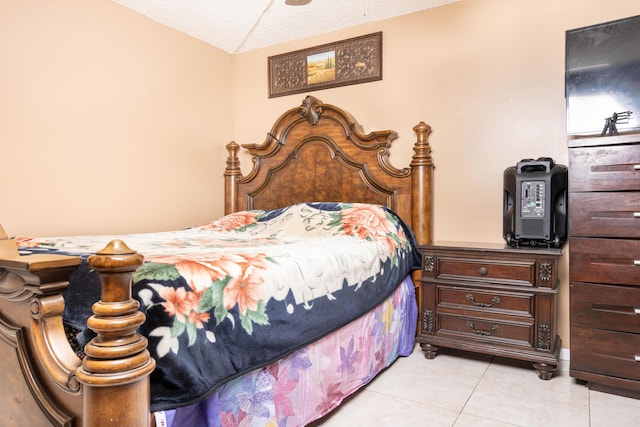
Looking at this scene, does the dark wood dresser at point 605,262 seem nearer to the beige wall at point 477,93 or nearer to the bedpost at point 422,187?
the beige wall at point 477,93

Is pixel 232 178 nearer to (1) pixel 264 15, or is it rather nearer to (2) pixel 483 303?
(1) pixel 264 15

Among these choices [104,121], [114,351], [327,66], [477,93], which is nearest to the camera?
[114,351]

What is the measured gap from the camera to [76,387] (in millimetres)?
862

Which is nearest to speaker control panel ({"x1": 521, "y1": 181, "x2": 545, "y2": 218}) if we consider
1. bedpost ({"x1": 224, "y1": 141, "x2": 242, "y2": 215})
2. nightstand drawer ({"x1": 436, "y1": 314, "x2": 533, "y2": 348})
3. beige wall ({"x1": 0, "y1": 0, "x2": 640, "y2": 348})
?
beige wall ({"x1": 0, "y1": 0, "x2": 640, "y2": 348})

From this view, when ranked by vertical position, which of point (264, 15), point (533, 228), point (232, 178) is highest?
point (264, 15)

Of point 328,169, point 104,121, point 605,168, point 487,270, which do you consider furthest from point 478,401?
point 104,121

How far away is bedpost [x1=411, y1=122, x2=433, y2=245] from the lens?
Result: 8.86 feet

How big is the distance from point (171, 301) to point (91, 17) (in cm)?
248

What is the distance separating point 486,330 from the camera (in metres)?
2.24

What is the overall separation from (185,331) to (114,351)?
26 centimetres

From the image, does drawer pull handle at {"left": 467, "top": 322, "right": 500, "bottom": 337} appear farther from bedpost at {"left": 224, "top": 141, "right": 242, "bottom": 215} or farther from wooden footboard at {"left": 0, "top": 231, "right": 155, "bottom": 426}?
bedpost at {"left": 224, "top": 141, "right": 242, "bottom": 215}

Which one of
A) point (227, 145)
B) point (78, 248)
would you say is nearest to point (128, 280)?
point (78, 248)

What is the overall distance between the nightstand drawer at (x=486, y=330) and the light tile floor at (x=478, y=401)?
171 mm

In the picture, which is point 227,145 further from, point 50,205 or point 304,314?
point 304,314
